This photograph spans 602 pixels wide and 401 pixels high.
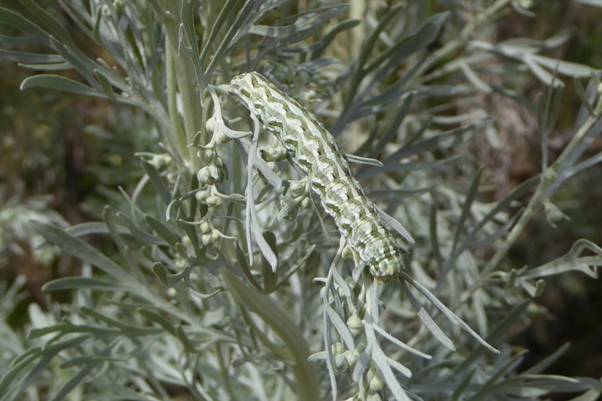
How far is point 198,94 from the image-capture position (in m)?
0.77

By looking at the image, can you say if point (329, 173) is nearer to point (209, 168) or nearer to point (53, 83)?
point (209, 168)

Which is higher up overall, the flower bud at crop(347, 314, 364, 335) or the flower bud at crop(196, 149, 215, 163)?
the flower bud at crop(196, 149, 215, 163)

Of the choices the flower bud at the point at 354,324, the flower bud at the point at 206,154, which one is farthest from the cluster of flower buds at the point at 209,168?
the flower bud at the point at 354,324

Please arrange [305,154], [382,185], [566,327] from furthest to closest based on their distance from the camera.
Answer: [566,327] < [382,185] < [305,154]

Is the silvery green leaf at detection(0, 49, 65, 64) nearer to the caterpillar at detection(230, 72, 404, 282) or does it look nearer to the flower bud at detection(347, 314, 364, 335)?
the caterpillar at detection(230, 72, 404, 282)

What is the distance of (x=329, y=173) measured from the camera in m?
0.62

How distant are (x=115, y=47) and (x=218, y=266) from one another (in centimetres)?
32

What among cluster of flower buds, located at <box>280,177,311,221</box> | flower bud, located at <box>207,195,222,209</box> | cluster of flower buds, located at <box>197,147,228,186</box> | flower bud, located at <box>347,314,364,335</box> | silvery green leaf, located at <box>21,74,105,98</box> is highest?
silvery green leaf, located at <box>21,74,105,98</box>

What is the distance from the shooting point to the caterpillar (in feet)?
1.92

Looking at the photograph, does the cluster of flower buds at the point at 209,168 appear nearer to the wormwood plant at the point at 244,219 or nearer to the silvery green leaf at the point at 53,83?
the wormwood plant at the point at 244,219

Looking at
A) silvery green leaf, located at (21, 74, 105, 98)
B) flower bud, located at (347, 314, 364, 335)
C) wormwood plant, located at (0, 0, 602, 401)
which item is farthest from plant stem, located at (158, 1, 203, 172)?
flower bud, located at (347, 314, 364, 335)

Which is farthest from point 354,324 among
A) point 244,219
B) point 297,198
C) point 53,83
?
point 53,83

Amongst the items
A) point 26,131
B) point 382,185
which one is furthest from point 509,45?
point 26,131

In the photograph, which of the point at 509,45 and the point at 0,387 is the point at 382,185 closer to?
the point at 509,45
